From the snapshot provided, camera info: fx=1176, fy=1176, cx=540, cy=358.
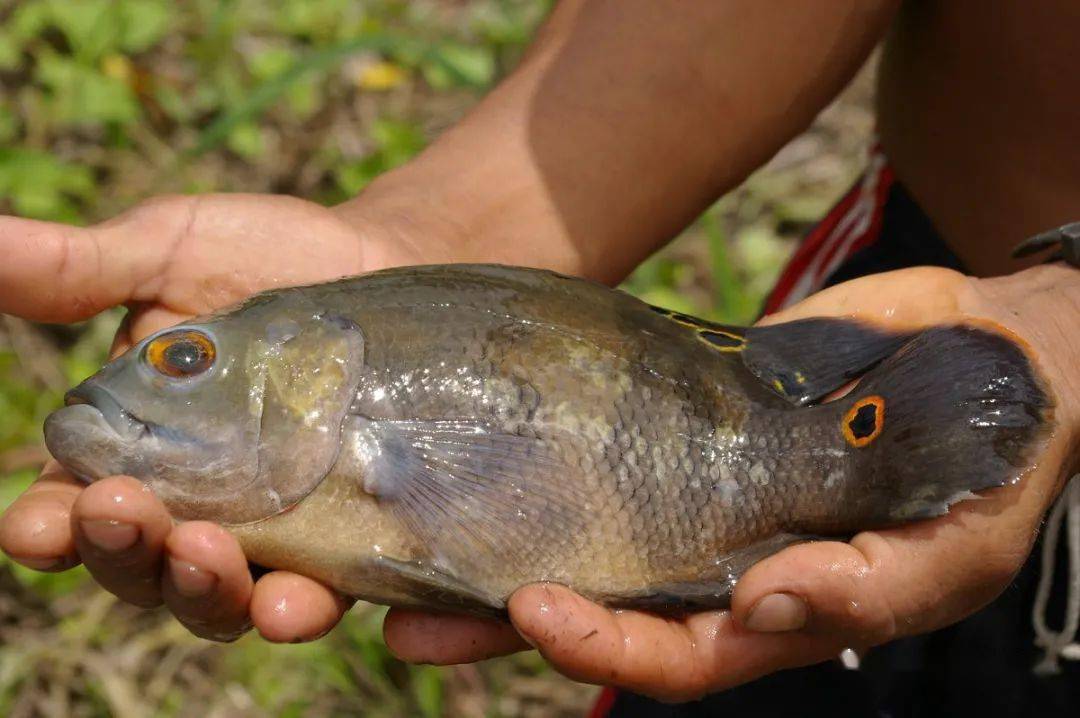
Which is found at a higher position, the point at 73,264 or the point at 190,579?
the point at 73,264

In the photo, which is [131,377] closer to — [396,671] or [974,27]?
[396,671]

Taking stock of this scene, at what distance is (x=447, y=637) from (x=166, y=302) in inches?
43.5

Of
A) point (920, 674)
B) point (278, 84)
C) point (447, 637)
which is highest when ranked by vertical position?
point (447, 637)

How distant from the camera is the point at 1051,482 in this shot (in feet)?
7.86

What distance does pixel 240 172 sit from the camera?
5.60 metres

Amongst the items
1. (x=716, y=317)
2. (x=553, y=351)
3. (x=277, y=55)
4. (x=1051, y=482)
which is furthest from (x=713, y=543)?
(x=277, y=55)

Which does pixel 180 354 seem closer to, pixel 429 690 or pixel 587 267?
pixel 587 267

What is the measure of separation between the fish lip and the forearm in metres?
0.93

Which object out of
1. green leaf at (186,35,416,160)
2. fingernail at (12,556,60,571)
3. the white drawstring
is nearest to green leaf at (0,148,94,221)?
green leaf at (186,35,416,160)

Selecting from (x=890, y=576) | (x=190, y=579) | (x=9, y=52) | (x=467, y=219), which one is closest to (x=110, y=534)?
(x=190, y=579)

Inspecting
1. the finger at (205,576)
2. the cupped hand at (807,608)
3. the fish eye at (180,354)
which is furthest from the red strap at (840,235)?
the finger at (205,576)

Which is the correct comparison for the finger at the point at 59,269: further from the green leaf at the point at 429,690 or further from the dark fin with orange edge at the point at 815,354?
the green leaf at the point at 429,690

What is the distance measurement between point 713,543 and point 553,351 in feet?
1.73

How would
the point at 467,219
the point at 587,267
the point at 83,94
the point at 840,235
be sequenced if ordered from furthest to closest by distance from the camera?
the point at 83,94
the point at 840,235
the point at 587,267
the point at 467,219
